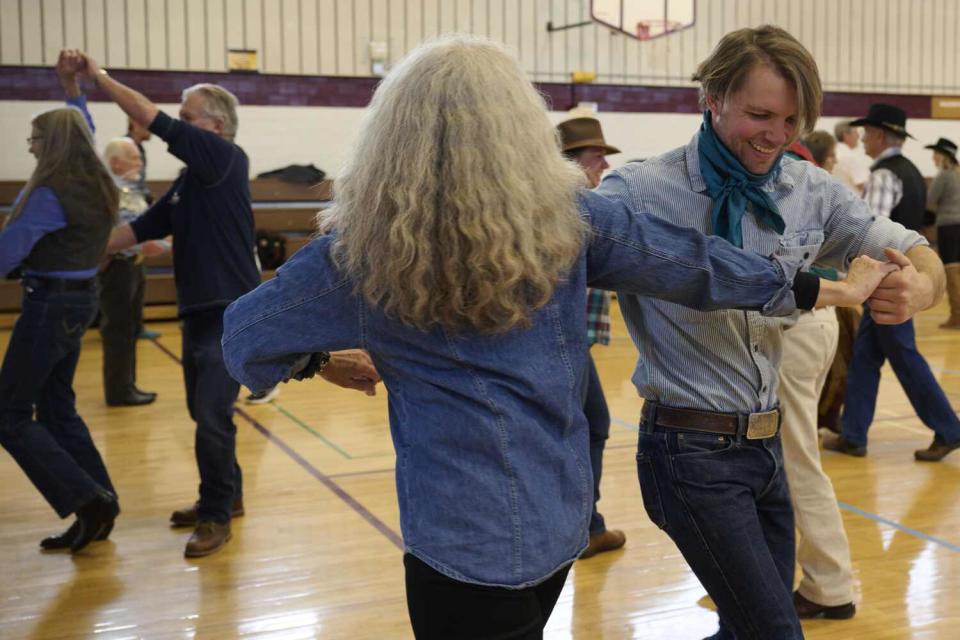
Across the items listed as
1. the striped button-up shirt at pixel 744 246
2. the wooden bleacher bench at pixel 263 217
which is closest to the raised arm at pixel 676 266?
the striped button-up shirt at pixel 744 246

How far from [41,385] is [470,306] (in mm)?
2949

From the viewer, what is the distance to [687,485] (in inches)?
82.8

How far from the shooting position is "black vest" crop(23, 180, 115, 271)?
158 inches

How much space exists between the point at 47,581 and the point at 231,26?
8637 mm

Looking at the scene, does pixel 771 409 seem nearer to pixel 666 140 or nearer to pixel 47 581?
pixel 47 581

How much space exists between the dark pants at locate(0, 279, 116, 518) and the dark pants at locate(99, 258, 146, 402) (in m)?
2.69

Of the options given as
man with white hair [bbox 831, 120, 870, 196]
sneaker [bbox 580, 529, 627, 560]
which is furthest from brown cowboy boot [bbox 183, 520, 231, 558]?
man with white hair [bbox 831, 120, 870, 196]

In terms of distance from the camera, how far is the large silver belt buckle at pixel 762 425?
2141 millimetres

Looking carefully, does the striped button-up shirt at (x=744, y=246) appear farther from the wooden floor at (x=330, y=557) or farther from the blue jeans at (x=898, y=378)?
the blue jeans at (x=898, y=378)

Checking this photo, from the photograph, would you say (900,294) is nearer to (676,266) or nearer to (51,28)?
(676,266)

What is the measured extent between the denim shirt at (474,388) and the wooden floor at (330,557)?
1.84 metres

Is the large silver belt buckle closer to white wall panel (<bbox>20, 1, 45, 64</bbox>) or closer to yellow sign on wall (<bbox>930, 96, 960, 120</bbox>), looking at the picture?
white wall panel (<bbox>20, 1, 45, 64</bbox>)

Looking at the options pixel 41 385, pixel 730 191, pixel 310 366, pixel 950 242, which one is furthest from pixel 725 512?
pixel 950 242

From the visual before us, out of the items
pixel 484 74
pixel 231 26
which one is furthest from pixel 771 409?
pixel 231 26
